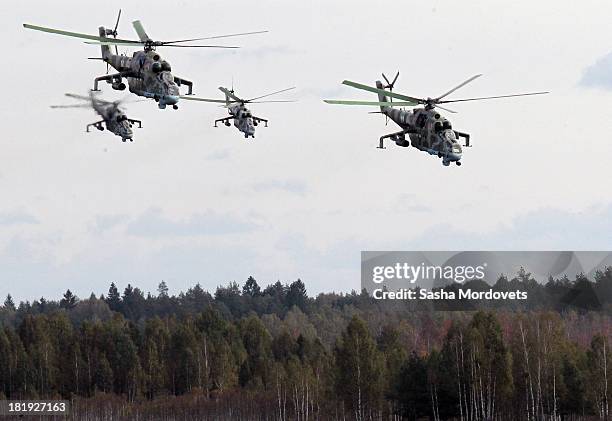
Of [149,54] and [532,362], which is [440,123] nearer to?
[149,54]

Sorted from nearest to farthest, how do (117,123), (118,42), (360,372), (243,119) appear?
(118,42), (117,123), (243,119), (360,372)

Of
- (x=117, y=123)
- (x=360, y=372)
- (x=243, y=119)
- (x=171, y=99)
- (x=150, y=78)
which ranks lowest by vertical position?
(x=360, y=372)

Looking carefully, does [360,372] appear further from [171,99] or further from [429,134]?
[171,99]

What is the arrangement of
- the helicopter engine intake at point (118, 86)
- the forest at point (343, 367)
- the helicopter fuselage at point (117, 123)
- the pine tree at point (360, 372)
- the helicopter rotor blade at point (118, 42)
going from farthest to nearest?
the pine tree at point (360, 372), the forest at point (343, 367), the helicopter fuselage at point (117, 123), the helicopter engine intake at point (118, 86), the helicopter rotor blade at point (118, 42)

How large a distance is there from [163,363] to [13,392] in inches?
731

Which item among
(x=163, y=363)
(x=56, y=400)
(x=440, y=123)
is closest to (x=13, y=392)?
(x=56, y=400)

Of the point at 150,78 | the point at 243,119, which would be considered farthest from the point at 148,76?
the point at 243,119

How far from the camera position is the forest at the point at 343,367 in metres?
101

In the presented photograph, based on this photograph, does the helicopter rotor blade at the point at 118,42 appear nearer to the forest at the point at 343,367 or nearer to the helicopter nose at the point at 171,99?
the helicopter nose at the point at 171,99

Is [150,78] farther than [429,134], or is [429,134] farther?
[429,134]

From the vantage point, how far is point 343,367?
108688 millimetres

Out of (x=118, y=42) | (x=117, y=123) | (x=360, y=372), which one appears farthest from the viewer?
(x=360, y=372)

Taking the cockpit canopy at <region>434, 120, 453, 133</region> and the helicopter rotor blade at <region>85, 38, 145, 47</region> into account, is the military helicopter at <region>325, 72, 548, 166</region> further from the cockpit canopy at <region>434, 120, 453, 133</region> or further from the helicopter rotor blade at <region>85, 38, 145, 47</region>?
the helicopter rotor blade at <region>85, 38, 145, 47</region>

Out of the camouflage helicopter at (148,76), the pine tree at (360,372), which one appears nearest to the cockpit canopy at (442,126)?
the camouflage helicopter at (148,76)
